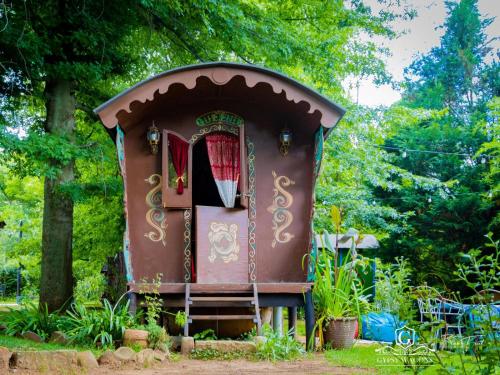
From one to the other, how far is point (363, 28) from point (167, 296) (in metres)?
9.01

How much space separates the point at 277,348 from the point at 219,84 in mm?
3657

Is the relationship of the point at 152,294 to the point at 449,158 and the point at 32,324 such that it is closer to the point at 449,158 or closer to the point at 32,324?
the point at 32,324

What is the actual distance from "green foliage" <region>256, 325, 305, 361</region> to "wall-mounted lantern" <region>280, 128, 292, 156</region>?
296 cm

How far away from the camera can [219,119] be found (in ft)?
29.7

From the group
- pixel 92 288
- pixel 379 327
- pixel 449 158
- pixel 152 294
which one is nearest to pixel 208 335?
pixel 152 294

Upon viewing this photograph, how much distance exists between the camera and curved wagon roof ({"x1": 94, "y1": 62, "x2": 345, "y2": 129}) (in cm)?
793

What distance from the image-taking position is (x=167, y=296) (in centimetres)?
838

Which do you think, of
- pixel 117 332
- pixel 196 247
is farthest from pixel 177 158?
pixel 117 332

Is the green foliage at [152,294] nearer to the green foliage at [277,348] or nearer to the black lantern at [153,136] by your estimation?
the green foliage at [277,348]

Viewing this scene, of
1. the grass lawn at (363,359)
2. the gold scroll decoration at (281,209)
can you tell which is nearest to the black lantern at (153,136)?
the gold scroll decoration at (281,209)

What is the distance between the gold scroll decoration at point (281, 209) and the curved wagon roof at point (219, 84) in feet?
4.00

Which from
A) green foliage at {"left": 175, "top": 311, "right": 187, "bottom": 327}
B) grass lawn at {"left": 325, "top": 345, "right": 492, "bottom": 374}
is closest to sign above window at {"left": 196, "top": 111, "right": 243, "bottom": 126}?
green foliage at {"left": 175, "top": 311, "right": 187, "bottom": 327}

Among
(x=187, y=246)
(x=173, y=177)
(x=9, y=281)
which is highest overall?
(x=173, y=177)

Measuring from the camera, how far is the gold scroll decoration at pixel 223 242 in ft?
28.2
